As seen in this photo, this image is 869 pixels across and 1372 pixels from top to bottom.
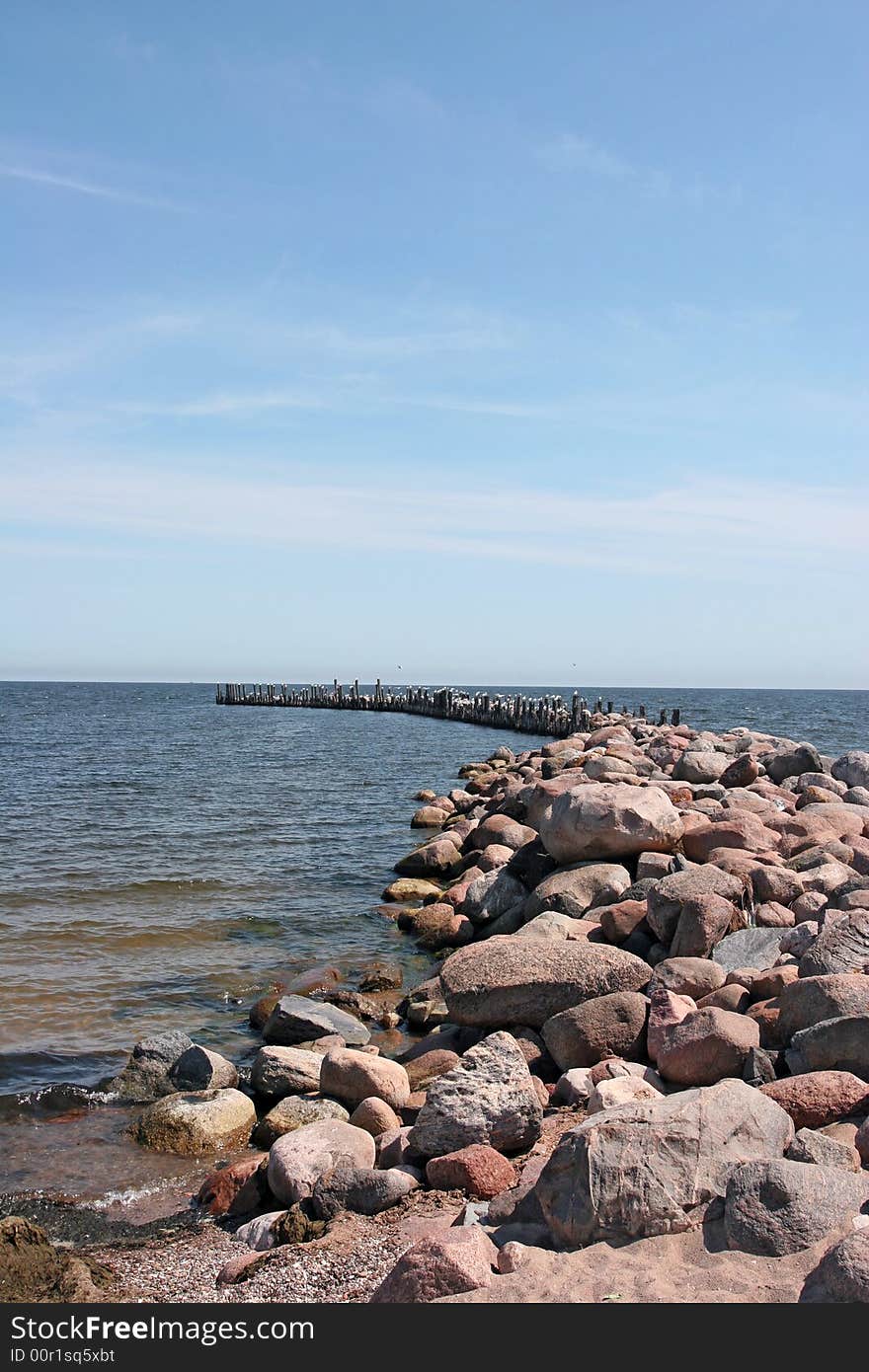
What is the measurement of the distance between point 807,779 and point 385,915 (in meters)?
7.03

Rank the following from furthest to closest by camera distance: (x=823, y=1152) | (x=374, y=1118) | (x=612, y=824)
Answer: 1. (x=612, y=824)
2. (x=374, y=1118)
3. (x=823, y=1152)

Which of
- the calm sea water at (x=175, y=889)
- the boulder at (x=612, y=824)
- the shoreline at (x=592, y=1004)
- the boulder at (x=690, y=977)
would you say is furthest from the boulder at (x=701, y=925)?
the calm sea water at (x=175, y=889)

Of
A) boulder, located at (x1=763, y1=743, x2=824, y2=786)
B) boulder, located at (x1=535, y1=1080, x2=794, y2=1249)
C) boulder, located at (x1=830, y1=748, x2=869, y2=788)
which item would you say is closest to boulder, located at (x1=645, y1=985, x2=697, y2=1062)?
boulder, located at (x1=535, y1=1080, x2=794, y2=1249)

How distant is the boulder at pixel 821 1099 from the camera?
5.48 meters

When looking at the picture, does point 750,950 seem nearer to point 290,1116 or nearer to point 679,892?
point 679,892

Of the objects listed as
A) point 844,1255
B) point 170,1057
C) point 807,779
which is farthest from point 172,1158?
point 807,779

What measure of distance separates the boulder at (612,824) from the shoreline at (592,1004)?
0.9 inches

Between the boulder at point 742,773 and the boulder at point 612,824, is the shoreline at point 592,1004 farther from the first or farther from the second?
the boulder at point 742,773

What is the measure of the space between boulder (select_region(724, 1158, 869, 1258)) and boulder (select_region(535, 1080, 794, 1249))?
24 cm

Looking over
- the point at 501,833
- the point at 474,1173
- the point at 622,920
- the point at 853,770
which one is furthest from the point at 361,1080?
the point at 853,770

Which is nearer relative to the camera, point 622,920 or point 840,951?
point 840,951

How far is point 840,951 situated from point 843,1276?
3765 millimetres

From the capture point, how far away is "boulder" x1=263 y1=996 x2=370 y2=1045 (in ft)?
31.1

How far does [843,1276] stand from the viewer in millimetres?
3830
